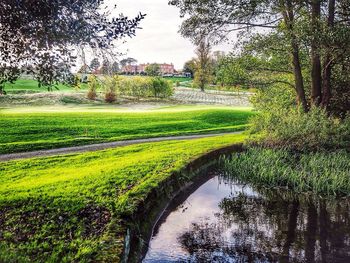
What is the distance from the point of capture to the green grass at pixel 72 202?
6.04 m

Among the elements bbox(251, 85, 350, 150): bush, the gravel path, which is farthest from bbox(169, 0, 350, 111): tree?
the gravel path

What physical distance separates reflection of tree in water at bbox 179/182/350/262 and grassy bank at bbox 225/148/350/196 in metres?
1.00

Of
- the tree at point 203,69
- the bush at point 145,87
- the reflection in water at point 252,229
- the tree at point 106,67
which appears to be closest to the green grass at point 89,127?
the reflection in water at point 252,229

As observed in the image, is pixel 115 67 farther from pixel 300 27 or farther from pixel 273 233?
pixel 300 27

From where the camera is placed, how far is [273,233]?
26.1 ft

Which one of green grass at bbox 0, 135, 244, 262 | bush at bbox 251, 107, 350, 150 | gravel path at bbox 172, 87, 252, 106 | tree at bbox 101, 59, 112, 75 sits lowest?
gravel path at bbox 172, 87, 252, 106

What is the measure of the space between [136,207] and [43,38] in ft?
12.1

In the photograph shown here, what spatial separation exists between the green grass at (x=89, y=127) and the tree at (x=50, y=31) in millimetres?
10405

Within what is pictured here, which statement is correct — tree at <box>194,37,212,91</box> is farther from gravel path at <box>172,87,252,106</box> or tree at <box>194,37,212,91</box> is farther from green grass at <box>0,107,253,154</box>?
green grass at <box>0,107,253,154</box>

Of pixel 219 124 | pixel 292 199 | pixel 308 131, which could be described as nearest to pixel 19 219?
pixel 292 199

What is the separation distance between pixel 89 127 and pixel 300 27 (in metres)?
13.2

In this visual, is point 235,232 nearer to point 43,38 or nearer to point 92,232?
point 92,232

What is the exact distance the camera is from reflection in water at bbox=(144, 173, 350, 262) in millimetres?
6906

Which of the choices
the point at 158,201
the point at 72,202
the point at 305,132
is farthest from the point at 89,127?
the point at 72,202
